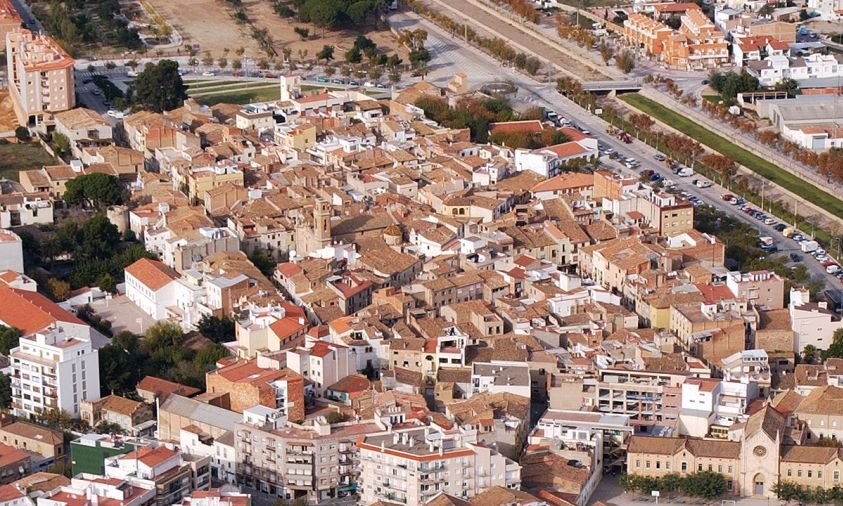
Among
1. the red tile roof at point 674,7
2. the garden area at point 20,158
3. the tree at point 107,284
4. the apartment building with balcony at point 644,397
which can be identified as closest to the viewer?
the apartment building with balcony at point 644,397

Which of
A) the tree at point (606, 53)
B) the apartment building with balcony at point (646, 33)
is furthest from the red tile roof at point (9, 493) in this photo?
the apartment building with balcony at point (646, 33)

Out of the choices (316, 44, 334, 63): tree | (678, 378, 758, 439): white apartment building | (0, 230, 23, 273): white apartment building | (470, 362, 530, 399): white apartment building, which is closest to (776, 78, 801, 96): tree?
(316, 44, 334, 63): tree

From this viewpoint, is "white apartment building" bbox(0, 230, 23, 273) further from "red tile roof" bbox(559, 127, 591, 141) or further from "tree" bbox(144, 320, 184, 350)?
"red tile roof" bbox(559, 127, 591, 141)

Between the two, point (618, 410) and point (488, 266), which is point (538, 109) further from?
point (618, 410)

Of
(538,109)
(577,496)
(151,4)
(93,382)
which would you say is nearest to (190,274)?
(93,382)

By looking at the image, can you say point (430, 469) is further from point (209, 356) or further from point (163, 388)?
point (209, 356)

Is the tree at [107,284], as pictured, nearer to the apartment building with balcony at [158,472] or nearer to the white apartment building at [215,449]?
the white apartment building at [215,449]

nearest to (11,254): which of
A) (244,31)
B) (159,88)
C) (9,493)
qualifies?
(9,493)
